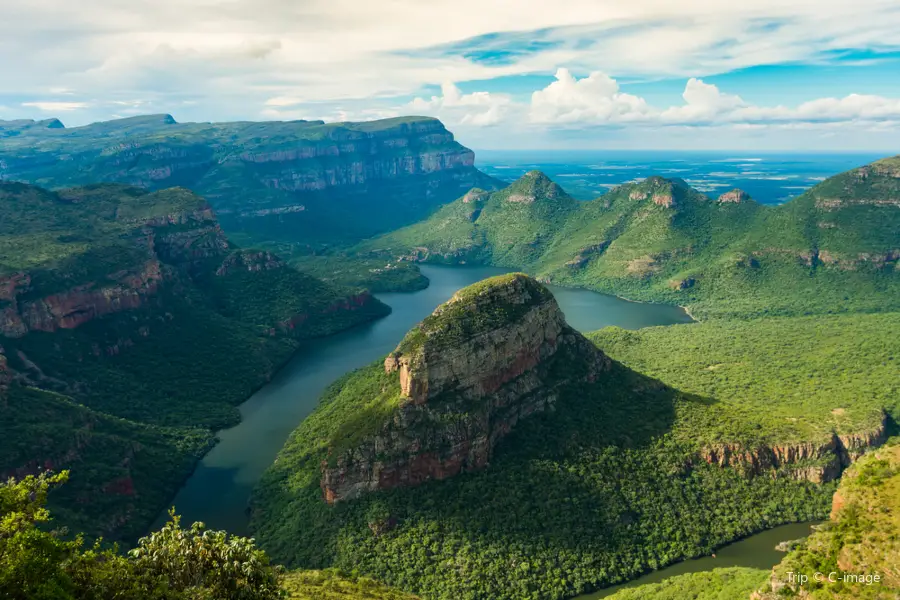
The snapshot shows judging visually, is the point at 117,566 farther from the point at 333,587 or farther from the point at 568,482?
the point at 568,482

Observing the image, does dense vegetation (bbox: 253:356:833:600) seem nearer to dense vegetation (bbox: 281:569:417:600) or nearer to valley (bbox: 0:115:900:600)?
valley (bbox: 0:115:900:600)

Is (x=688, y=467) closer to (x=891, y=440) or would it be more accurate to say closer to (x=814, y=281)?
(x=891, y=440)

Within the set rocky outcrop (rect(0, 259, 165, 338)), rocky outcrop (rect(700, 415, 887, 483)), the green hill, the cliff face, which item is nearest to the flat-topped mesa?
the green hill

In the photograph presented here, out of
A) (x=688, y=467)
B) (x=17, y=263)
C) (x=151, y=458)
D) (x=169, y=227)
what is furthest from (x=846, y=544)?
(x=169, y=227)

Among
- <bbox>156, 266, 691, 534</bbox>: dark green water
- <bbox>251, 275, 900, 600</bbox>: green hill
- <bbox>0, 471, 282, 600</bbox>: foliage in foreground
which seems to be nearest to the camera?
<bbox>0, 471, 282, 600</bbox>: foliage in foreground

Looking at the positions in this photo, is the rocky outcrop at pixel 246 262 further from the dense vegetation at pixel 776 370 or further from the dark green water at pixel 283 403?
the dense vegetation at pixel 776 370

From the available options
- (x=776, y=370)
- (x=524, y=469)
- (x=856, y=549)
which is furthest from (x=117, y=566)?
(x=776, y=370)
